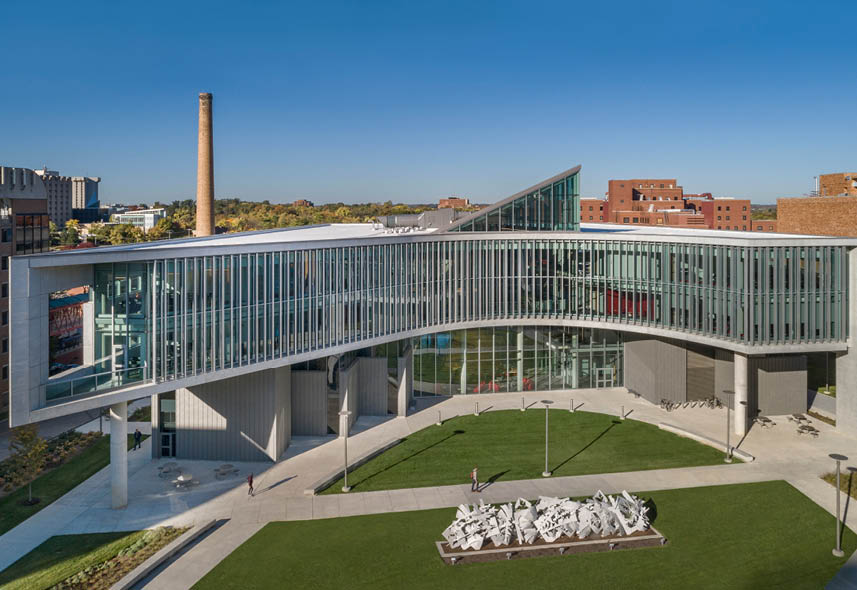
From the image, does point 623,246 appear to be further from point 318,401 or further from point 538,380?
point 318,401

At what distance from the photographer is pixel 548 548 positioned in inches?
1003

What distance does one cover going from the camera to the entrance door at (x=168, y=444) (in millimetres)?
36312

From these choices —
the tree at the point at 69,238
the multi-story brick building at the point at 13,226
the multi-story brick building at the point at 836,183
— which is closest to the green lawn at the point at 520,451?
the multi-story brick building at the point at 13,226

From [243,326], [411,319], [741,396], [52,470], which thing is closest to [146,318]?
[243,326]

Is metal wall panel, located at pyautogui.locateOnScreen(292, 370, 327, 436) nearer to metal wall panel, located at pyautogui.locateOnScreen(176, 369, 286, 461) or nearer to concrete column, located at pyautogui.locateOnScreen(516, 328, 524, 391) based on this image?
metal wall panel, located at pyautogui.locateOnScreen(176, 369, 286, 461)

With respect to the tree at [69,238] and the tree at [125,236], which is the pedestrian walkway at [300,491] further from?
the tree at [69,238]

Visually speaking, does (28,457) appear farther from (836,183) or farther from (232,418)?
(836,183)

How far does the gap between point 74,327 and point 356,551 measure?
149 ft

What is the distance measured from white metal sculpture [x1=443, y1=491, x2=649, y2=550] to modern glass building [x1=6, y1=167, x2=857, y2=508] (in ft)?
46.1

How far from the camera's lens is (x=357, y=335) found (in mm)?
39906

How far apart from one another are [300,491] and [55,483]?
1243 centimetres

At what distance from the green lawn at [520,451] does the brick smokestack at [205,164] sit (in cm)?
4525

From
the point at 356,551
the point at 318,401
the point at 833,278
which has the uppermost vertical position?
the point at 833,278

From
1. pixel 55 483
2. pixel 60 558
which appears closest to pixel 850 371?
pixel 60 558
